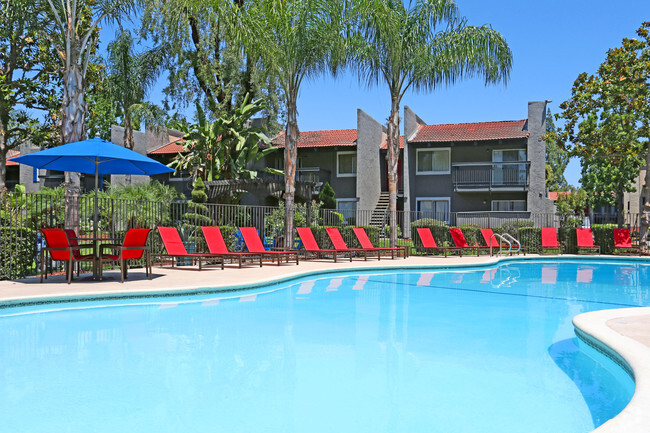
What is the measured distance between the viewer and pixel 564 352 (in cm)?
566

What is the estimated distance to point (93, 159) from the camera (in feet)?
36.0

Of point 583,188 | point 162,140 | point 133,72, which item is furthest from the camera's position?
point 583,188

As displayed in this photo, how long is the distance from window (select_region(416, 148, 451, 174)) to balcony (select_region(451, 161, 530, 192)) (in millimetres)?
798

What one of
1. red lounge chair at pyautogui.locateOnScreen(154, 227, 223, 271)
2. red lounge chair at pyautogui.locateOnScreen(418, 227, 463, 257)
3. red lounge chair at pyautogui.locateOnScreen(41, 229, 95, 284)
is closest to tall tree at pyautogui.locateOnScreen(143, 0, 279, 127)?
red lounge chair at pyautogui.locateOnScreen(418, 227, 463, 257)

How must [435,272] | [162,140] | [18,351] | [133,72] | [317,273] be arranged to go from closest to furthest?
[18,351] → [317,273] → [435,272] → [133,72] → [162,140]

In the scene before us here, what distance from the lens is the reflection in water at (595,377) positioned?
13.3 ft

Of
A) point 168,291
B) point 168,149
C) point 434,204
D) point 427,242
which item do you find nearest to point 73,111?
point 168,291

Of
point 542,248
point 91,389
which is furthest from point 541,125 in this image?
point 91,389

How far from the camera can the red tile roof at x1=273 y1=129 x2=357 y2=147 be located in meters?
33.5

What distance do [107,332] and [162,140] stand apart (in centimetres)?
3117

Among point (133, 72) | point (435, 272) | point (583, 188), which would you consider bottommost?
point (435, 272)

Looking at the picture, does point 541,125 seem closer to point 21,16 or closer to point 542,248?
point 542,248

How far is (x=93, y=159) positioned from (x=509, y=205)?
2630 cm

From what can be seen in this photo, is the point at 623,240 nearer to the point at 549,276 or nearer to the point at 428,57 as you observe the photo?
the point at 549,276
